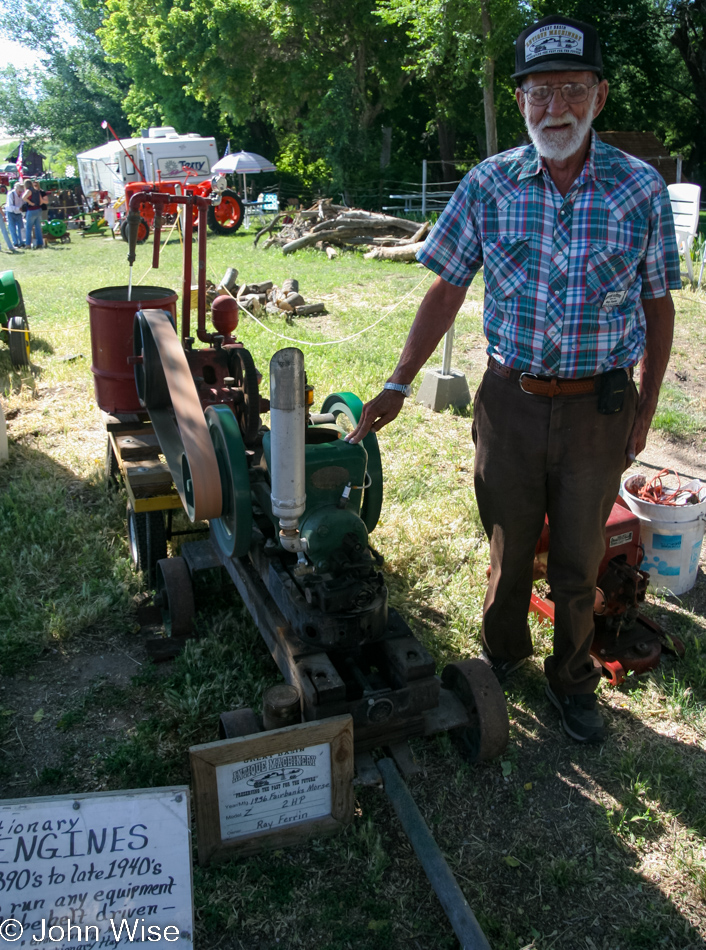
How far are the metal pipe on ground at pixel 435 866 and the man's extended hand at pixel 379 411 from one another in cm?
111

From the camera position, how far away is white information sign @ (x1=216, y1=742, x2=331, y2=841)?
231 centimetres

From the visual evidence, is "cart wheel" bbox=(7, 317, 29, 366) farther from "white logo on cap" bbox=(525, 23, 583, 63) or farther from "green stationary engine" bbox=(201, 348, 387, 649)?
"white logo on cap" bbox=(525, 23, 583, 63)

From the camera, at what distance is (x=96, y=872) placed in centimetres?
194

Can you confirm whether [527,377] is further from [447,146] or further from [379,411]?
[447,146]

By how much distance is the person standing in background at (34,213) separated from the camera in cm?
1842

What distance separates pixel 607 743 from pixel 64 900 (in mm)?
1944

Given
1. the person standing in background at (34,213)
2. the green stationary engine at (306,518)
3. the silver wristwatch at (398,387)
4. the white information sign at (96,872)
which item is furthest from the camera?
the person standing in background at (34,213)

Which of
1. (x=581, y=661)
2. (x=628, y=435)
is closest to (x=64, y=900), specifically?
(x=581, y=661)

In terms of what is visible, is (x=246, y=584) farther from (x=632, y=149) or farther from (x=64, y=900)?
(x=632, y=149)

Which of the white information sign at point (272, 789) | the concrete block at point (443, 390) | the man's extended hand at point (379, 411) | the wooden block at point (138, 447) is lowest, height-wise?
the white information sign at point (272, 789)

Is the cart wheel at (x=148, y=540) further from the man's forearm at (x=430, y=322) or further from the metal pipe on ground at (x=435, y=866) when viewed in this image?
the metal pipe on ground at (x=435, y=866)

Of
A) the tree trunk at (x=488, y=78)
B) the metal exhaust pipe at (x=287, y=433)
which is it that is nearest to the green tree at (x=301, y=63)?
the tree trunk at (x=488, y=78)

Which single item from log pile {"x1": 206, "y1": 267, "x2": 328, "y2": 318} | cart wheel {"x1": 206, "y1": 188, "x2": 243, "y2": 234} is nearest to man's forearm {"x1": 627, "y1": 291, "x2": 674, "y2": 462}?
log pile {"x1": 206, "y1": 267, "x2": 328, "y2": 318}

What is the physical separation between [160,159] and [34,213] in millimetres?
6532
